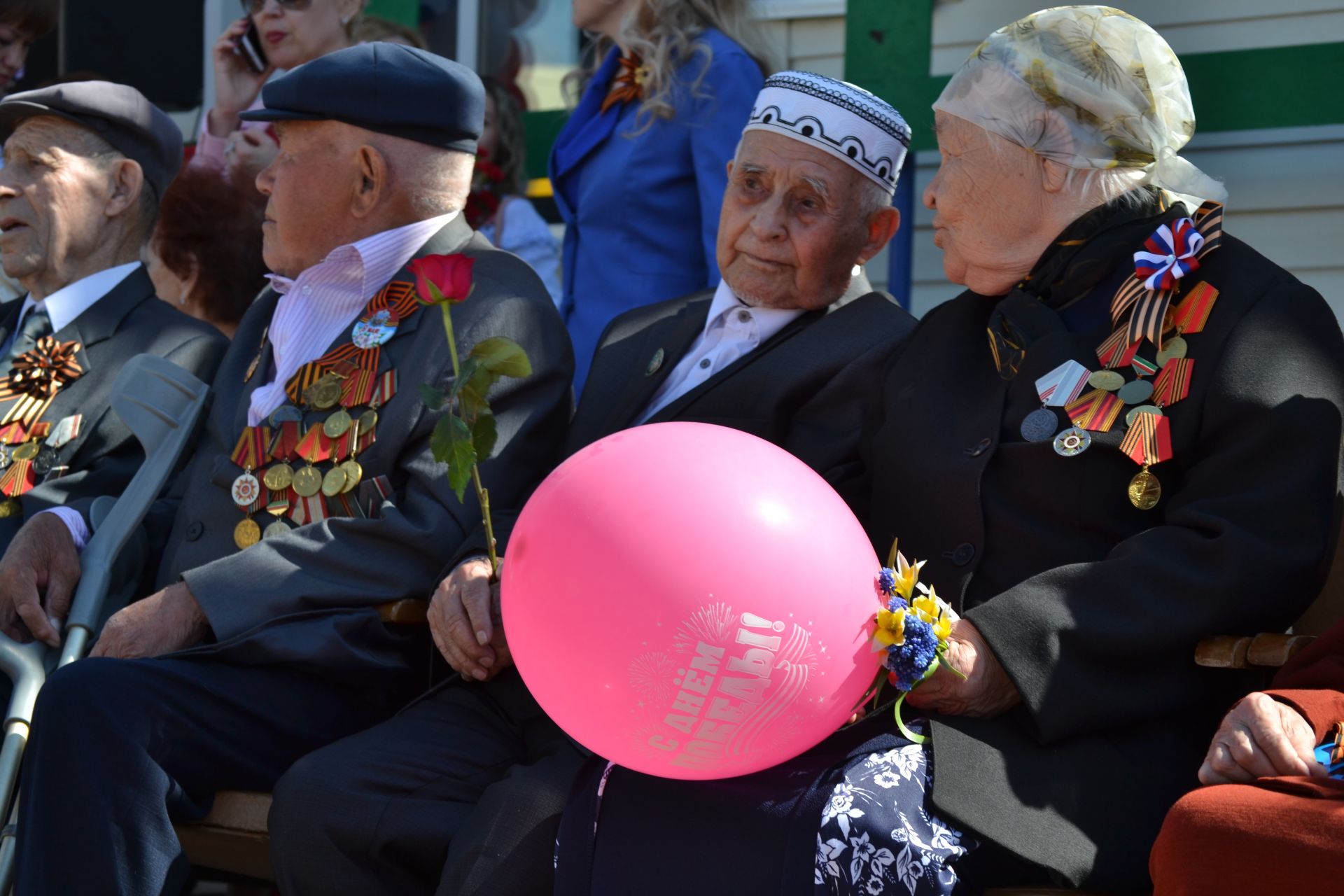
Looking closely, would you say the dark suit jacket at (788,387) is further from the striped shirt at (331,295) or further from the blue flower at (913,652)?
the blue flower at (913,652)

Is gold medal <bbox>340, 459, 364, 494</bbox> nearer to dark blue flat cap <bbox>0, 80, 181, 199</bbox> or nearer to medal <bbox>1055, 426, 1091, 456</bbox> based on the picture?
medal <bbox>1055, 426, 1091, 456</bbox>

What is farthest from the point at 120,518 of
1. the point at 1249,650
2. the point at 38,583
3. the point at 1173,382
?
the point at 1249,650

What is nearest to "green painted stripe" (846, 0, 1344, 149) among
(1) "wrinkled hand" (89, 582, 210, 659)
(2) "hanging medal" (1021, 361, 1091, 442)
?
(2) "hanging medal" (1021, 361, 1091, 442)


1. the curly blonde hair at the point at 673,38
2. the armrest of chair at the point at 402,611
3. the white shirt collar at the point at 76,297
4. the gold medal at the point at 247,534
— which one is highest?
the curly blonde hair at the point at 673,38

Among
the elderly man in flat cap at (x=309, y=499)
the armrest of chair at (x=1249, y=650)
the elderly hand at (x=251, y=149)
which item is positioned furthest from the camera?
the elderly hand at (x=251, y=149)

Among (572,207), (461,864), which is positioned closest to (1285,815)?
(461,864)

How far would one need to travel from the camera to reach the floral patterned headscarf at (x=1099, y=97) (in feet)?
9.11

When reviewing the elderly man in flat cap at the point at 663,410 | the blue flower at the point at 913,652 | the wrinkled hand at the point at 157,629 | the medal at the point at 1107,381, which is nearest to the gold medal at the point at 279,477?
the wrinkled hand at the point at 157,629

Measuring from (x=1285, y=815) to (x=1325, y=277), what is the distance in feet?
10.1

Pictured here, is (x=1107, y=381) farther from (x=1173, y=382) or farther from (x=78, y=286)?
(x=78, y=286)

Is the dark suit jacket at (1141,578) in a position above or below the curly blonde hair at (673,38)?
below

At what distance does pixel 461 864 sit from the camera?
2631mm

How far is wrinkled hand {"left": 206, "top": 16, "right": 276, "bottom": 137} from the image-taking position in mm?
5469

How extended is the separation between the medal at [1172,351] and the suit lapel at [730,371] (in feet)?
2.97
